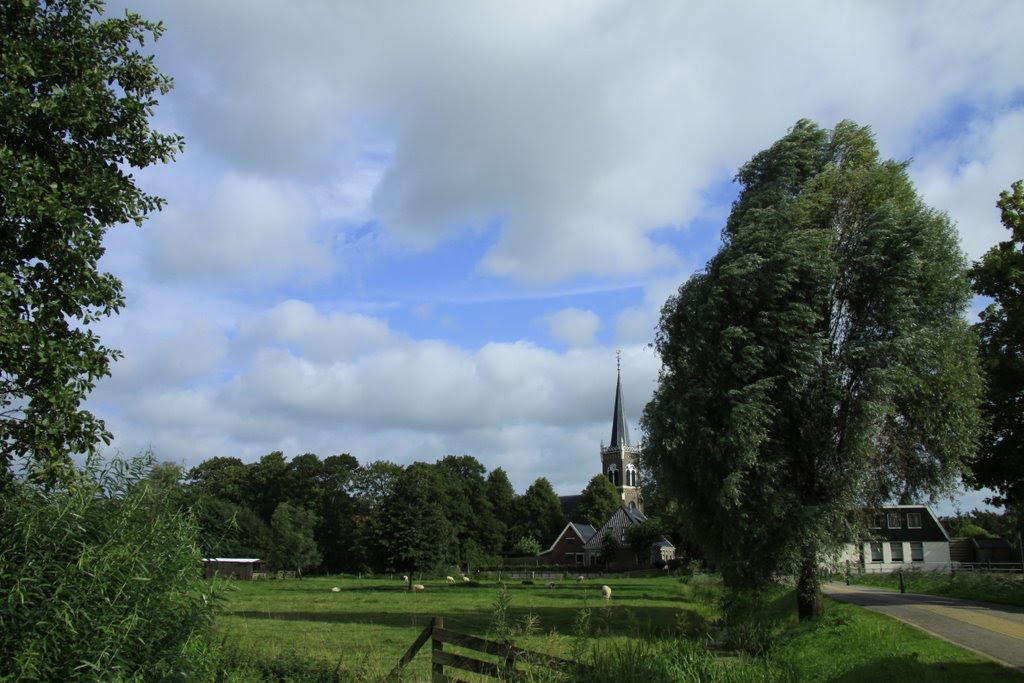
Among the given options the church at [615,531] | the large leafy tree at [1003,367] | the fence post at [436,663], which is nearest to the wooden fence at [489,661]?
the fence post at [436,663]

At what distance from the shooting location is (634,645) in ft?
30.2

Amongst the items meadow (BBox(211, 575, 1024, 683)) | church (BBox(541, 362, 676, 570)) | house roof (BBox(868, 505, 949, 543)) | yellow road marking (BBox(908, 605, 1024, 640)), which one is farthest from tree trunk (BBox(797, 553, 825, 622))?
house roof (BBox(868, 505, 949, 543))

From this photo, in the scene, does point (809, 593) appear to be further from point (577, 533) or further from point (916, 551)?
point (577, 533)

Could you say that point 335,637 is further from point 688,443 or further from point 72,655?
point 72,655

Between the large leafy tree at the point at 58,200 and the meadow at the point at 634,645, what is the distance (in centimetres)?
265

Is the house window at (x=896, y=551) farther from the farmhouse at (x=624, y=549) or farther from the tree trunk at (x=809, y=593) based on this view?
the tree trunk at (x=809, y=593)

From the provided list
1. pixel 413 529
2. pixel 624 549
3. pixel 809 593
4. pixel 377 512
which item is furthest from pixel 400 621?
pixel 624 549

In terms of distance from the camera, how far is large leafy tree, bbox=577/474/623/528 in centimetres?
11425

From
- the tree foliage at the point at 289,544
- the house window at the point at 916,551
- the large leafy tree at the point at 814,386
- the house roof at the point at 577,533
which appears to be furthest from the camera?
the house roof at the point at 577,533

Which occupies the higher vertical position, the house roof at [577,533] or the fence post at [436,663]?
the fence post at [436,663]

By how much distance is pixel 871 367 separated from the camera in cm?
1922

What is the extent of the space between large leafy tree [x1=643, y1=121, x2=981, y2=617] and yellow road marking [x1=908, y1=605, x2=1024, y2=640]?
3.38 m

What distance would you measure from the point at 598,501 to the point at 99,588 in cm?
11263

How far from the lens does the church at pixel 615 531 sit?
86562 mm
